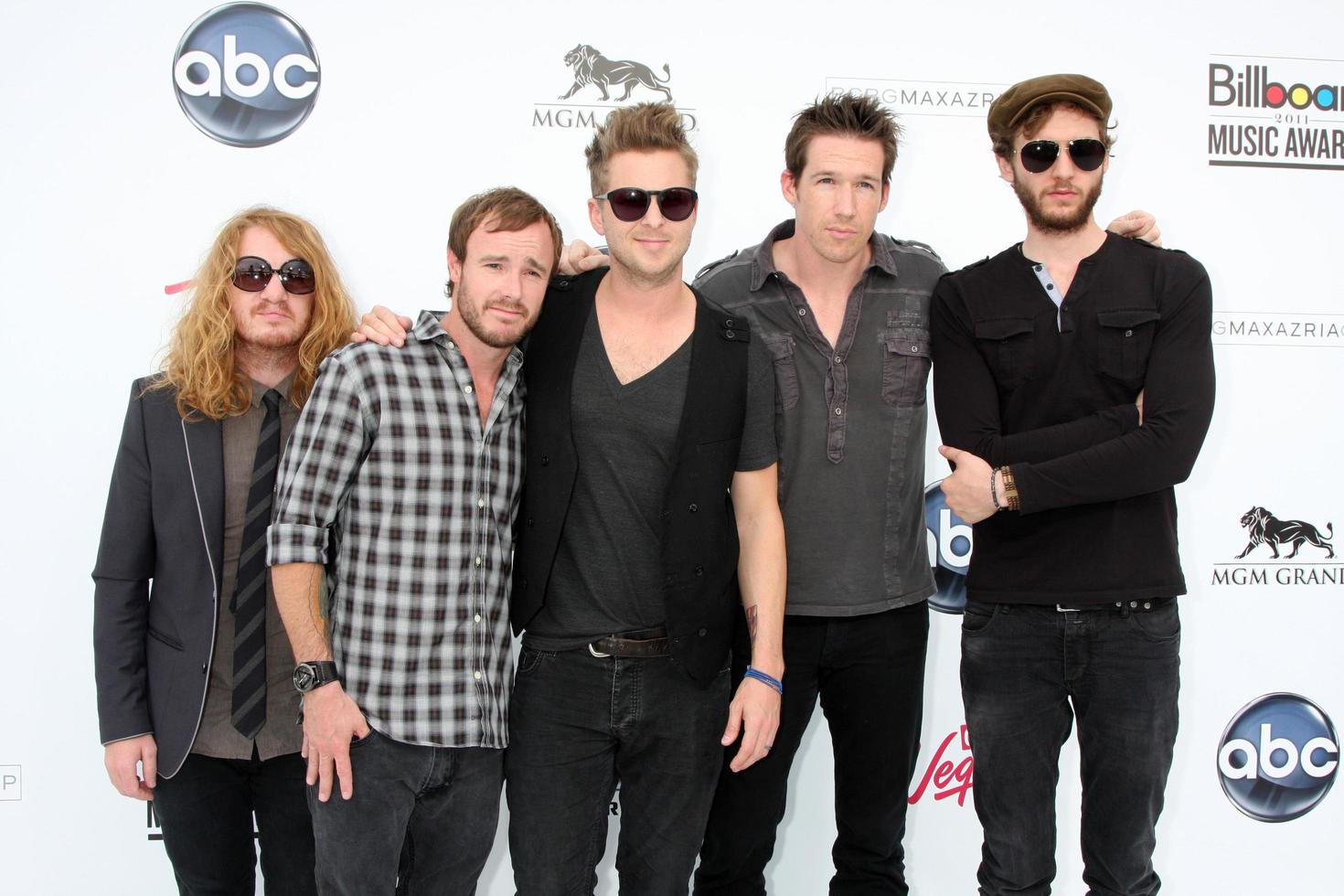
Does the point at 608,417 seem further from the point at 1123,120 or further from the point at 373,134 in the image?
the point at 1123,120

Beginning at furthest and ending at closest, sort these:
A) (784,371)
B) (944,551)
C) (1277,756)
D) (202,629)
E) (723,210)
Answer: (1277,756) → (944,551) → (723,210) → (784,371) → (202,629)

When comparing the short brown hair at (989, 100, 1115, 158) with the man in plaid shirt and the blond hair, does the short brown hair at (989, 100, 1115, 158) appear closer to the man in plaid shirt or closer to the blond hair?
the man in plaid shirt

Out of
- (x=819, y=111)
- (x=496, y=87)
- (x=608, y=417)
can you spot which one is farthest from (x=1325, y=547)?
(x=496, y=87)

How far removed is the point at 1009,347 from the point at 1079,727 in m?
0.87

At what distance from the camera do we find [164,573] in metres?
1.95

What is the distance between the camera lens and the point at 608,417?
1.88m

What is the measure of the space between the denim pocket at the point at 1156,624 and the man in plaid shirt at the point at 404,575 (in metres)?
1.36

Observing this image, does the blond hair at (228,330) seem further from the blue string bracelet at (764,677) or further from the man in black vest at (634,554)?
the blue string bracelet at (764,677)

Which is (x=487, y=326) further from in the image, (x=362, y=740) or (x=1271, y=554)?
(x=1271, y=554)

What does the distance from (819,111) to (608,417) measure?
0.92 meters

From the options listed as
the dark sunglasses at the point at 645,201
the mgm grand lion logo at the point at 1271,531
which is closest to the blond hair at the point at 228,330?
the dark sunglasses at the point at 645,201

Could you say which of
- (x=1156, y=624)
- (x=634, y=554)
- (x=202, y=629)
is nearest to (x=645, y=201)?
(x=634, y=554)

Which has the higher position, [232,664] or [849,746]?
[232,664]

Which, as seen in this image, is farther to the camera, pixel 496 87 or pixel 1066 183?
pixel 496 87
